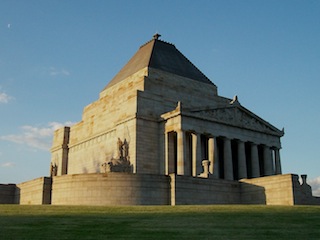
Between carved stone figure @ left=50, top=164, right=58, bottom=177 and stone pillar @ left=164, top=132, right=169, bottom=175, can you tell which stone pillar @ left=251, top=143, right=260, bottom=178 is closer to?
stone pillar @ left=164, top=132, right=169, bottom=175

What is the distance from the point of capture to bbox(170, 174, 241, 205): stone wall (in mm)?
36375

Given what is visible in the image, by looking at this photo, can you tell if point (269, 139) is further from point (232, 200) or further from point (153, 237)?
point (153, 237)

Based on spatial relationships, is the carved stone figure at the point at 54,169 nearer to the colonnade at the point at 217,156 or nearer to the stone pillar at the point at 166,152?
the colonnade at the point at 217,156

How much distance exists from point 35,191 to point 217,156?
72.0ft

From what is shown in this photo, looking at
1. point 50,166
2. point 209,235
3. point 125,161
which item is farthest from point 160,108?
point 209,235

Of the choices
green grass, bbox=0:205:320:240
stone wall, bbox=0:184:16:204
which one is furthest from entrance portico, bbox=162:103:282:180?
green grass, bbox=0:205:320:240

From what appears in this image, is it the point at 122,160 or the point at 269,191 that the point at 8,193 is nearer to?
the point at 122,160

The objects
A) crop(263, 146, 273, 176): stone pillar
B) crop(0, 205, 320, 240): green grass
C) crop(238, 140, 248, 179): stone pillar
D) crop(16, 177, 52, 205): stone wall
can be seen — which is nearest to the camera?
crop(0, 205, 320, 240): green grass

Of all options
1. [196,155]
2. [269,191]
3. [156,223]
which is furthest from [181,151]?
[156,223]

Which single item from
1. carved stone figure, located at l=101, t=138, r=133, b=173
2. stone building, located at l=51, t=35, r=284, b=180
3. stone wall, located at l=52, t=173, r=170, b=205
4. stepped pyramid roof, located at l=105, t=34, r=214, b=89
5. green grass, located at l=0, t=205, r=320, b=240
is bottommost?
A: green grass, located at l=0, t=205, r=320, b=240

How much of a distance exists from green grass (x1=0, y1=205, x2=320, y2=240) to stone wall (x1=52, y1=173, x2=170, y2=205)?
35.6ft

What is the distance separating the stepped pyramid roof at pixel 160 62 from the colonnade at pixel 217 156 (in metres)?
10.6

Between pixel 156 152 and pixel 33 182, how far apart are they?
48.2 ft

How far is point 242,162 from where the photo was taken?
5225 cm
